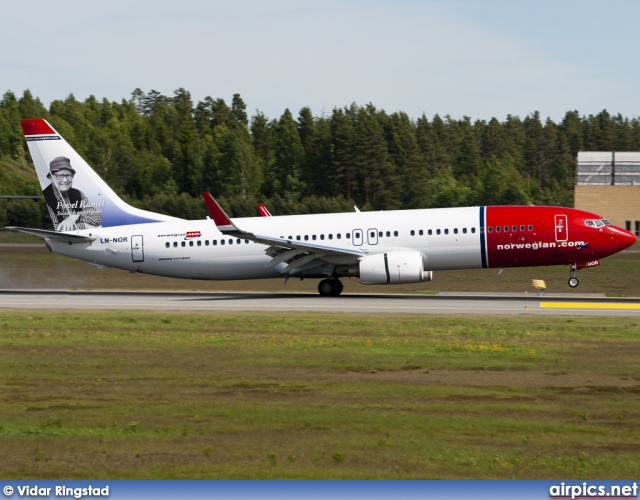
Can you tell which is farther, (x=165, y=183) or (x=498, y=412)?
(x=165, y=183)

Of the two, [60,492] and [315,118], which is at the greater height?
[315,118]

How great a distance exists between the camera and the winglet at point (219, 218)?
119ft

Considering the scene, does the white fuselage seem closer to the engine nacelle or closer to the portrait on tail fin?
the portrait on tail fin

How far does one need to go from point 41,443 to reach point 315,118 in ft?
511

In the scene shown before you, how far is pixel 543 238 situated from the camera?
37.3 m

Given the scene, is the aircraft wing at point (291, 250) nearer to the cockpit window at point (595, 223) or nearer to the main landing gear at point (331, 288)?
the main landing gear at point (331, 288)

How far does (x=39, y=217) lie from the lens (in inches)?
3135

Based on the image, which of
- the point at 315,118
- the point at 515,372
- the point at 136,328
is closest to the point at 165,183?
the point at 315,118

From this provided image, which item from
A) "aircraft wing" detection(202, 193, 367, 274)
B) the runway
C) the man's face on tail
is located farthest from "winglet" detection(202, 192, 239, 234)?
the man's face on tail

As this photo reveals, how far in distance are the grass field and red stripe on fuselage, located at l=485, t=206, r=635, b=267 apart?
9.72 m

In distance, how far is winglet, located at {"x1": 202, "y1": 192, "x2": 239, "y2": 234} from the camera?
119 feet

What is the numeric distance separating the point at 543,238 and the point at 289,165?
10441 cm

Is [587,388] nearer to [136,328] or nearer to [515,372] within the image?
[515,372]

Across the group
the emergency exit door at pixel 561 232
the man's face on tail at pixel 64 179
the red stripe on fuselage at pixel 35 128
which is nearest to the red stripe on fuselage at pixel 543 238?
the emergency exit door at pixel 561 232
